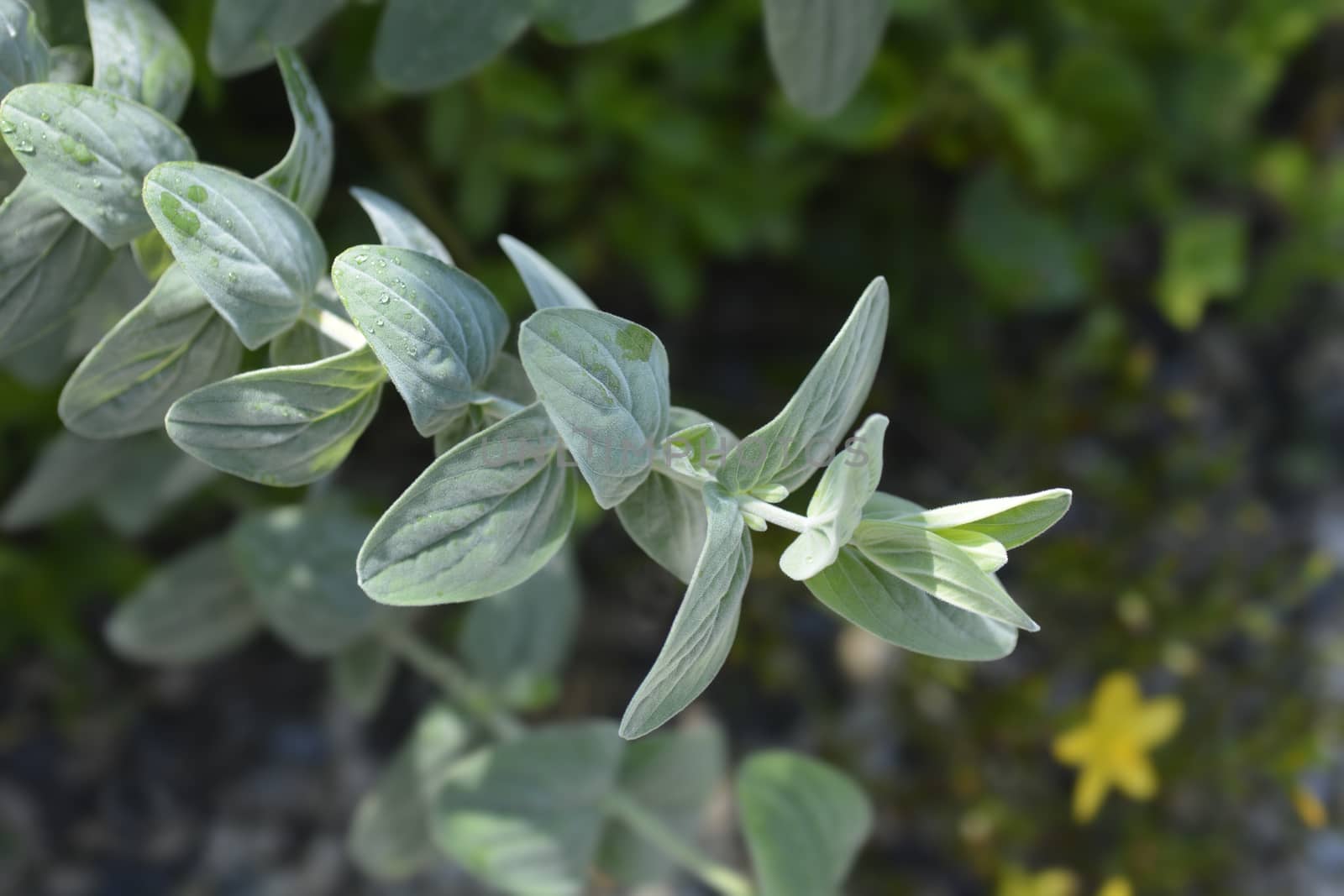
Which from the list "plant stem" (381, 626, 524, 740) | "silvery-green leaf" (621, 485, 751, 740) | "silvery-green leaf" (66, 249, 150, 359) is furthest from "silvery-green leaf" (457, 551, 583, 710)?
"silvery-green leaf" (621, 485, 751, 740)

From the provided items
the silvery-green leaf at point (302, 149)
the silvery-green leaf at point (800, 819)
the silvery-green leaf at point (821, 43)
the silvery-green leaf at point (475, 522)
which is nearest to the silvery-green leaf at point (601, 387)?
the silvery-green leaf at point (475, 522)

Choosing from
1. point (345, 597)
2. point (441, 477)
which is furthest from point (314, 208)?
point (345, 597)

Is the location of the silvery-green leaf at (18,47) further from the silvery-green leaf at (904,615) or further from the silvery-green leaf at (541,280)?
the silvery-green leaf at (904,615)

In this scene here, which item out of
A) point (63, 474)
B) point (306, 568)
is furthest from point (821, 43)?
point (63, 474)

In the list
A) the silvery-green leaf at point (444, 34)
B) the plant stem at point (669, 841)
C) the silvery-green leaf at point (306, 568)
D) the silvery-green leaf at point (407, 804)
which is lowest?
the silvery-green leaf at point (407, 804)

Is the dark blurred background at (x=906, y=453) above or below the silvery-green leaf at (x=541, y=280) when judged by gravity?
below

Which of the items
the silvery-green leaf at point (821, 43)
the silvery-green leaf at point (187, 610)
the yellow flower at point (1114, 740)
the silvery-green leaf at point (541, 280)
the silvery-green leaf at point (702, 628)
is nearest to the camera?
the silvery-green leaf at point (702, 628)
